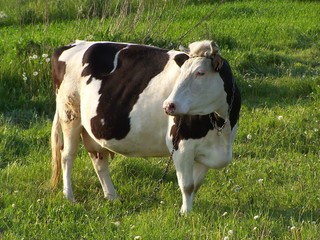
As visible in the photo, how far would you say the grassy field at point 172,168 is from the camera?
5.77 meters

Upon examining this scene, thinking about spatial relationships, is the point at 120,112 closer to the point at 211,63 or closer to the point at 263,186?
the point at 211,63

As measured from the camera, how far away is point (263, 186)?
270 inches

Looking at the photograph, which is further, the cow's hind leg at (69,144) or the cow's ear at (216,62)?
the cow's hind leg at (69,144)

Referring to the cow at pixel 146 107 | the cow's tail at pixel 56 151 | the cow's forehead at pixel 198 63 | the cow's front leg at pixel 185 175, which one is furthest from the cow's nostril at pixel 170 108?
the cow's tail at pixel 56 151

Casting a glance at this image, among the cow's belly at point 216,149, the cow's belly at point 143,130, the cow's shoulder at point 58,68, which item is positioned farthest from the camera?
the cow's shoulder at point 58,68

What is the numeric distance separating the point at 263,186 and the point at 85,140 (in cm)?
160

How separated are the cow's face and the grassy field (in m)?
0.84

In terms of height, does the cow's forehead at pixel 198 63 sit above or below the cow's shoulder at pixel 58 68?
above

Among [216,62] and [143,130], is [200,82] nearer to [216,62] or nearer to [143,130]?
[216,62]

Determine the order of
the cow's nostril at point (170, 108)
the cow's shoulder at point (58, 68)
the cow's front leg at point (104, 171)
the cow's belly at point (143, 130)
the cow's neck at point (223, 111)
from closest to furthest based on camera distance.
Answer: the cow's nostril at point (170, 108), the cow's neck at point (223, 111), the cow's belly at point (143, 130), the cow's front leg at point (104, 171), the cow's shoulder at point (58, 68)

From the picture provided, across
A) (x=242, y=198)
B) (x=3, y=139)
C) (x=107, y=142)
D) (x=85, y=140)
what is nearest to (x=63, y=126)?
(x=85, y=140)

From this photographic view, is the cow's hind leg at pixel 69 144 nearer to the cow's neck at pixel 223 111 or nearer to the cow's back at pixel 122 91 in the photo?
the cow's back at pixel 122 91

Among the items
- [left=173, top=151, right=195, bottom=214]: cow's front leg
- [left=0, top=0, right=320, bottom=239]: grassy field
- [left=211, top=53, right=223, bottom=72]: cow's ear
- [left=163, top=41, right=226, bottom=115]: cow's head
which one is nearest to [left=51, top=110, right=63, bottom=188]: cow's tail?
[left=0, top=0, right=320, bottom=239]: grassy field

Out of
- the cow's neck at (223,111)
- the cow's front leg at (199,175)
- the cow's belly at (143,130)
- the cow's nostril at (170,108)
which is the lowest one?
the cow's front leg at (199,175)
